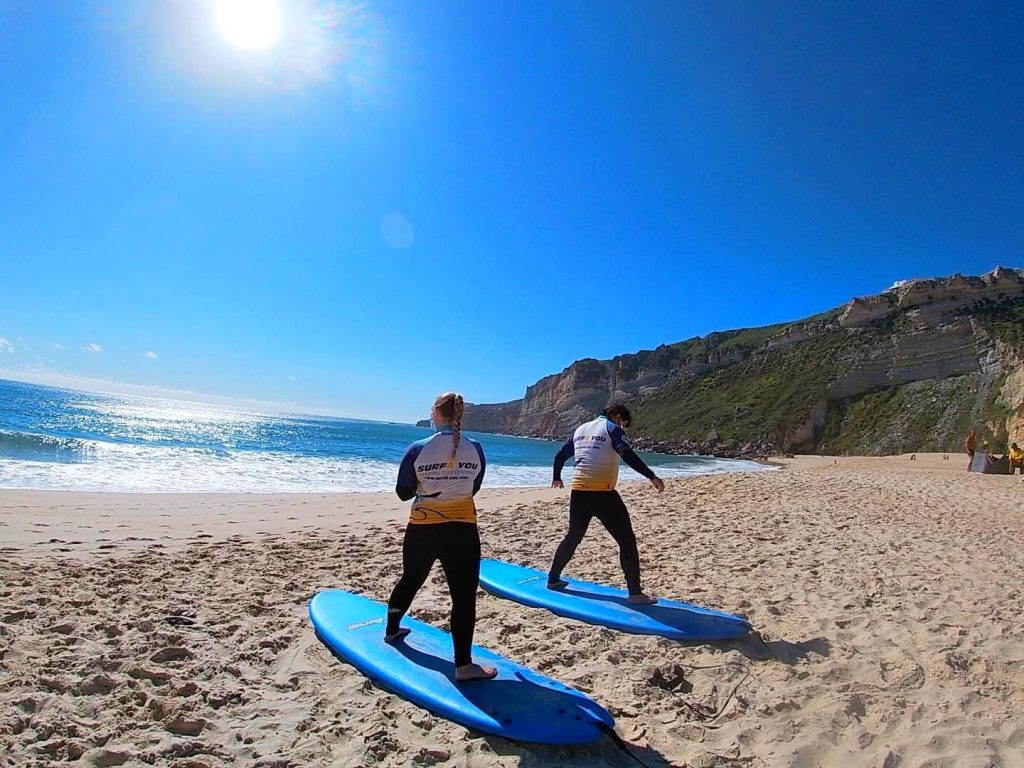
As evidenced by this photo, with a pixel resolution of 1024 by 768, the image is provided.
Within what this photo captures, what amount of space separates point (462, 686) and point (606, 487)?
222 centimetres

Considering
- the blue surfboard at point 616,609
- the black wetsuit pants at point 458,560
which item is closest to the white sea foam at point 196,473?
the blue surfboard at point 616,609

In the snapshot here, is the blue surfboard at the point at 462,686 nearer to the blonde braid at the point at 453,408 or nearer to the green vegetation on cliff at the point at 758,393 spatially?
the blonde braid at the point at 453,408

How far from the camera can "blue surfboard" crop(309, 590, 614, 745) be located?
9.21 feet

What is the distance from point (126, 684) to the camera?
321 centimetres

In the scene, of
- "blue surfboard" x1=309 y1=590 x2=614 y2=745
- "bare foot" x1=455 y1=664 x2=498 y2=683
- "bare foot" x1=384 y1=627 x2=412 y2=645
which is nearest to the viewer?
"blue surfboard" x1=309 y1=590 x2=614 y2=745

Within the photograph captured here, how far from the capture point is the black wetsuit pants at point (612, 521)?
4777 millimetres

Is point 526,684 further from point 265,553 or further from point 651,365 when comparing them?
point 651,365

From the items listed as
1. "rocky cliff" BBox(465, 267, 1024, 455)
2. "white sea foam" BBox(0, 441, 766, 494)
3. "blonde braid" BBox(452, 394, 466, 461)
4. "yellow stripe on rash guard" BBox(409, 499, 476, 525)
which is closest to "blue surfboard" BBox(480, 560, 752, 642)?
"yellow stripe on rash guard" BBox(409, 499, 476, 525)

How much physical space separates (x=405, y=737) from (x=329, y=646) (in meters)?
1.31

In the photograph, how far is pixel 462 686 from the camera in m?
3.20

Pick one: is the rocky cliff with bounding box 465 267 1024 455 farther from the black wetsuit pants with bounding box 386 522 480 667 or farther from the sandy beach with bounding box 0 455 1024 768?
the black wetsuit pants with bounding box 386 522 480 667

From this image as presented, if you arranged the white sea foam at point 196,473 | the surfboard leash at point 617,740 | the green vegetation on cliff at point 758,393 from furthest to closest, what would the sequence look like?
1. the green vegetation on cliff at point 758,393
2. the white sea foam at point 196,473
3. the surfboard leash at point 617,740

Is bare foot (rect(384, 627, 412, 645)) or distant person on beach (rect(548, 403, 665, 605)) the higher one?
distant person on beach (rect(548, 403, 665, 605))

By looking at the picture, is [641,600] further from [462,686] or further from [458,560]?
[458,560]
